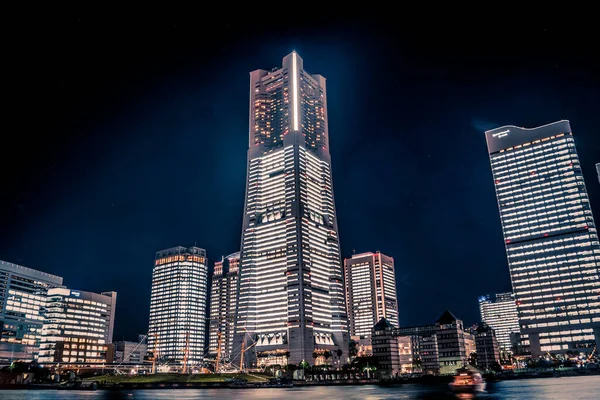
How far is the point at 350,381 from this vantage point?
7475 inches

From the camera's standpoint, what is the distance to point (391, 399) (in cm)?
8388

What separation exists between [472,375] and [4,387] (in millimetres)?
149027

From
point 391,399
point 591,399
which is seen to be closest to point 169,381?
point 391,399

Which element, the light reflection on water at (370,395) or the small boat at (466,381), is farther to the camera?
the small boat at (466,381)

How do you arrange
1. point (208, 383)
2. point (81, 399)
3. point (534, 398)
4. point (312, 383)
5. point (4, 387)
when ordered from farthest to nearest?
point (312, 383)
point (208, 383)
point (4, 387)
point (81, 399)
point (534, 398)

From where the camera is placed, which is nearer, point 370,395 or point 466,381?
point 370,395

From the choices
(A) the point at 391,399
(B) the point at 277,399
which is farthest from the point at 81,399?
(A) the point at 391,399

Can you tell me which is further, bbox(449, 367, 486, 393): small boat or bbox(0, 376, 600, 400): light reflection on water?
bbox(449, 367, 486, 393): small boat

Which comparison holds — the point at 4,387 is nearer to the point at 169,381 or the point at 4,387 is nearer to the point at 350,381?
the point at 169,381

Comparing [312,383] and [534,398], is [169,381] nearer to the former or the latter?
[312,383]

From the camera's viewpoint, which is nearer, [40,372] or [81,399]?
[81,399]

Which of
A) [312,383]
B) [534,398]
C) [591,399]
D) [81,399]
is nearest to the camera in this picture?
[591,399]

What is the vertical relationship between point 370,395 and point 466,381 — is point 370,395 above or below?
above

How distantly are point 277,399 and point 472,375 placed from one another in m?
93.6
